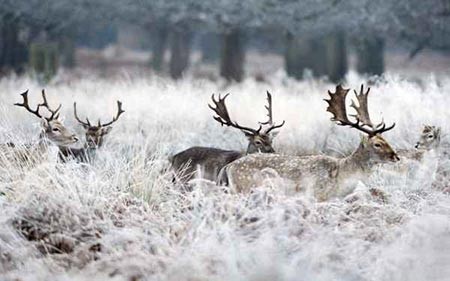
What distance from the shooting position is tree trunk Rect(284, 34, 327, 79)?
24.4 metres

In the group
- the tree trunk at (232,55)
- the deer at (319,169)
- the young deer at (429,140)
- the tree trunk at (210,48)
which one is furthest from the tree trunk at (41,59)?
the tree trunk at (210,48)

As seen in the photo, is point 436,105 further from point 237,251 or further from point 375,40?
point 375,40

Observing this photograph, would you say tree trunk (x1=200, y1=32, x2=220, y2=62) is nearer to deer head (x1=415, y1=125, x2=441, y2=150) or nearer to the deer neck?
deer head (x1=415, y1=125, x2=441, y2=150)

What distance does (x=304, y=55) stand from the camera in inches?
969

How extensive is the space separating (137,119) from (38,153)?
4.28 metres

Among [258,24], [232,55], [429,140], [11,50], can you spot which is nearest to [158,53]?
[11,50]

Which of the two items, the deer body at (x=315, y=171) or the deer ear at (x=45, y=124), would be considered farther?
Result: the deer ear at (x=45, y=124)

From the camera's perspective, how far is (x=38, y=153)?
878 centimetres

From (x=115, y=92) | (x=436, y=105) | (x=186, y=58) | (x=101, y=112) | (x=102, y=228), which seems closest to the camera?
(x=102, y=228)

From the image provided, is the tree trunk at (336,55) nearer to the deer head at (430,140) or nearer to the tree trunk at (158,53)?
the tree trunk at (158,53)

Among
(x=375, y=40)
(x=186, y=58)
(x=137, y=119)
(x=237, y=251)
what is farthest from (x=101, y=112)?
(x=186, y=58)

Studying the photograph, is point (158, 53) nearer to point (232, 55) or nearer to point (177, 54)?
point (177, 54)

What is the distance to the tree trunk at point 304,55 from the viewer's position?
24406 millimetres

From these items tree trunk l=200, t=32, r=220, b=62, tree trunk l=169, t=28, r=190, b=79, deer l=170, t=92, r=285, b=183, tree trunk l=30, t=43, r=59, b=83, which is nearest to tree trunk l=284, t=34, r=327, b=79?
tree trunk l=169, t=28, r=190, b=79
